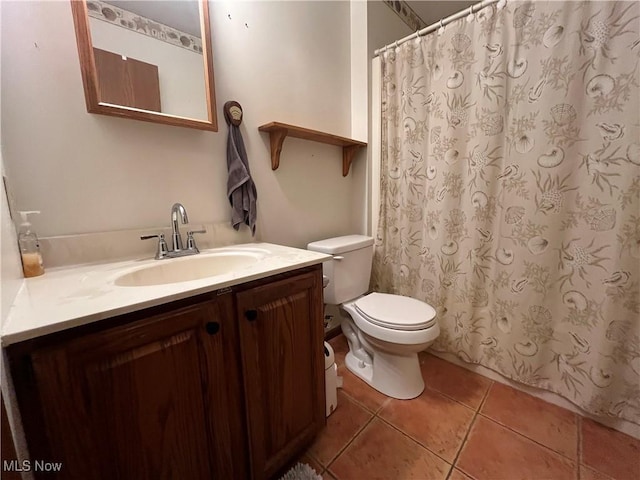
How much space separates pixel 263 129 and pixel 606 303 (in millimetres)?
1675

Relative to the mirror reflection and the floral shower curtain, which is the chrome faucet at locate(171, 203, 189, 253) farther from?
the floral shower curtain

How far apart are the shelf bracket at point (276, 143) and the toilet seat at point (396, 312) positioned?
879 mm

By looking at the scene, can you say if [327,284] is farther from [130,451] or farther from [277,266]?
[130,451]

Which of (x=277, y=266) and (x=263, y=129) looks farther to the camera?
(x=263, y=129)

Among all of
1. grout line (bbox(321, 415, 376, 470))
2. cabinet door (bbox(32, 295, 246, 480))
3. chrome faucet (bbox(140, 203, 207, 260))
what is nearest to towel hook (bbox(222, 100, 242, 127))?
chrome faucet (bbox(140, 203, 207, 260))

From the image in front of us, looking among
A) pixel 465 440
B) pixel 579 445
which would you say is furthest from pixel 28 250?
pixel 579 445

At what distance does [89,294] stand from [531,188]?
1656 mm

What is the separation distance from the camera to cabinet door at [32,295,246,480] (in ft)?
1.69

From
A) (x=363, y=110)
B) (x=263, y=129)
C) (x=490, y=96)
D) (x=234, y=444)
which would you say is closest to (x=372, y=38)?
(x=363, y=110)

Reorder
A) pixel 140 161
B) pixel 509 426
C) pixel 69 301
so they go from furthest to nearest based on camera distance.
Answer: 1. pixel 509 426
2. pixel 140 161
3. pixel 69 301

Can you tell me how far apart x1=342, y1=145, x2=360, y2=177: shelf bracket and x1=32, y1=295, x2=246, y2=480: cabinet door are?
1.32 meters

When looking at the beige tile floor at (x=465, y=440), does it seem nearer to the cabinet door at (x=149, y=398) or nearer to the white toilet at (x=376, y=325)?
the white toilet at (x=376, y=325)

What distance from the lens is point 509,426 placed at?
119 centimetres

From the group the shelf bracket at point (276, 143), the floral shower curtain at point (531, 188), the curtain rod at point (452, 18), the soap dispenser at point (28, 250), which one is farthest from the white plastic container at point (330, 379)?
the curtain rod at point (452, 18)
